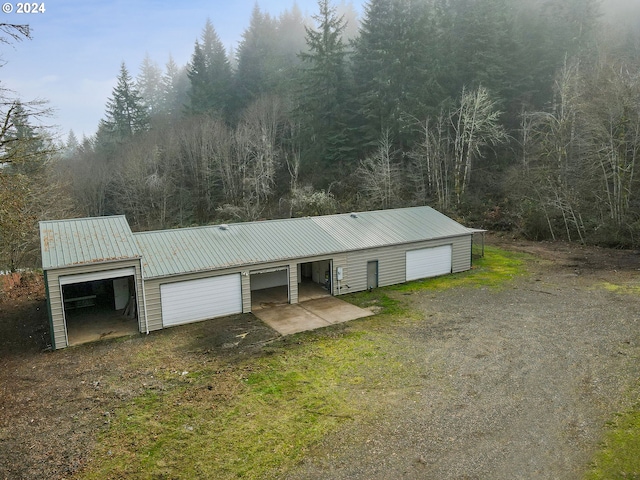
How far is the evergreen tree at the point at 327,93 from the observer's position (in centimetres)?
3556

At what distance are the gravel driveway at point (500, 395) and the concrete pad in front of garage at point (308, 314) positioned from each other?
238 cm

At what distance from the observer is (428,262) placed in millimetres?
18953

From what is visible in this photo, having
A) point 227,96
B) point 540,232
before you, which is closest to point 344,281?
point 540,232

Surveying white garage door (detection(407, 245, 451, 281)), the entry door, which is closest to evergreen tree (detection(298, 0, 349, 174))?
Result: white garage door (detection(407, 245, 451, 281))

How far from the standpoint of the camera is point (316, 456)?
23.2ft

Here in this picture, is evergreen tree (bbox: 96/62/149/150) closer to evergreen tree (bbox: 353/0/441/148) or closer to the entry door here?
evergreen tree (bbox: 353/0/441/148)

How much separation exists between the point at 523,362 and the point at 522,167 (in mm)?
23543

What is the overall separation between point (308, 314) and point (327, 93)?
26.1 metres

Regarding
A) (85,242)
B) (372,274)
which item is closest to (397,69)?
(372,274)

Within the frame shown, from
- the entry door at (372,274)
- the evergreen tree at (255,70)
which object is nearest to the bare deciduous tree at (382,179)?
the entry door at (372,274)

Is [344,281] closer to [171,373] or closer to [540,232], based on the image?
[171,373]

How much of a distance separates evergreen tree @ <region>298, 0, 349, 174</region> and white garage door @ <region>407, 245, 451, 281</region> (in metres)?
18.1

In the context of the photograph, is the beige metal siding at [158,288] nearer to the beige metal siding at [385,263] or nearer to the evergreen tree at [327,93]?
the beige metal siding at [385,263]

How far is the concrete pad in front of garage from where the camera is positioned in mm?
13469
